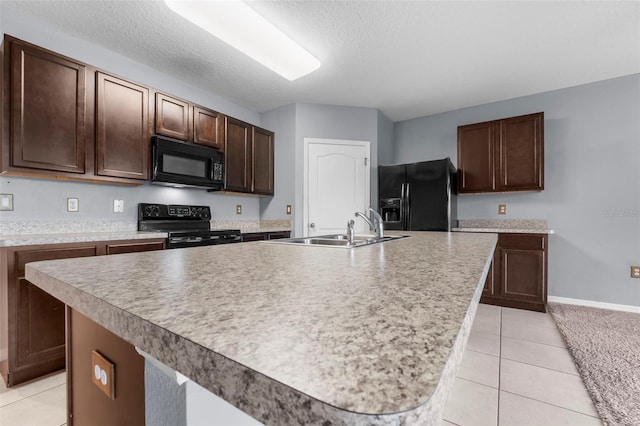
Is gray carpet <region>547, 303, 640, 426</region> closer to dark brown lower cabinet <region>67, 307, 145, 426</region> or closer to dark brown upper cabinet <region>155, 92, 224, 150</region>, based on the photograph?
dark brown lower cabinet <region>67, 307, 145, 426</region>

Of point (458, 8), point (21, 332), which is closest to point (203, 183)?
point (21, 332)

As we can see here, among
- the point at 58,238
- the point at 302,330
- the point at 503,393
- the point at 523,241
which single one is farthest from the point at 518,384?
the point at 58,238

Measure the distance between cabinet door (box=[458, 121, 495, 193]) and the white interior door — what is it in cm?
116

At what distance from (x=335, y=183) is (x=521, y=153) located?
2.14m

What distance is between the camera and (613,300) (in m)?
3.12

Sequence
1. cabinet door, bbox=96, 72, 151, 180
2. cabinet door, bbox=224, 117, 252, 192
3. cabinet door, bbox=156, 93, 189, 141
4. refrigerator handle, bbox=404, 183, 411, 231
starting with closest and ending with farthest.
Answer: cabinet door, bbox=96, 72, 151, 180
cabinet door, bbox=156, 93, 189, 141
cabinet door, bbox=224, 117, 252, 192
refrigerator handle, bbox=404, 183, 411, 231

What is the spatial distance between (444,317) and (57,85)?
2822 millimetres

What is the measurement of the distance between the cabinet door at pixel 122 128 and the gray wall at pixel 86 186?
292mm

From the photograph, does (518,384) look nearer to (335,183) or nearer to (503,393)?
(503,393)

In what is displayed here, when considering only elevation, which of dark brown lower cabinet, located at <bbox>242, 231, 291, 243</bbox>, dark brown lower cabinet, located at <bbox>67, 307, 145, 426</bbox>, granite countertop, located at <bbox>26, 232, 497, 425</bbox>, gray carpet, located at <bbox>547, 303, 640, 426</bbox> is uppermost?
granite countertop, located at <bbox>26, 232, 497, 425</bbox>

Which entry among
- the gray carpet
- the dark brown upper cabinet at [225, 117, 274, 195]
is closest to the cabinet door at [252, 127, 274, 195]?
the dark brown upper cabinet at [225, 117, 274, 195]

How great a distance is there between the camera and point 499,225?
3.71 m

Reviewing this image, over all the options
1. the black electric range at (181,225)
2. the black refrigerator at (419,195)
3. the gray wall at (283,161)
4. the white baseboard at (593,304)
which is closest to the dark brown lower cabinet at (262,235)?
the black electric range at (181,225)

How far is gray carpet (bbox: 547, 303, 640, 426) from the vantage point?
1495mm
